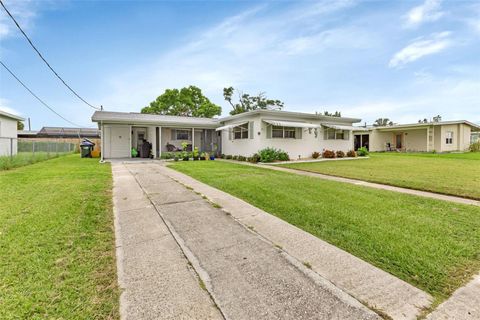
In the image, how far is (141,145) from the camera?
18.4m

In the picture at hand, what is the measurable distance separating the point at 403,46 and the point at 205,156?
1373cm

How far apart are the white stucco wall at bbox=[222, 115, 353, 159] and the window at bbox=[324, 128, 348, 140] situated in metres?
0.27

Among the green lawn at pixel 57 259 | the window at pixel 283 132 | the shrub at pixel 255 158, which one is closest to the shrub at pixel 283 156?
the window at pixel 283 132

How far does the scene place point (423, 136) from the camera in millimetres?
25359

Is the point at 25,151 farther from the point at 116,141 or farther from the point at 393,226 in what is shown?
the point at 393,226

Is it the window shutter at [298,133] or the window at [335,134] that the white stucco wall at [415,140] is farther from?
the window shutter at [298,133]

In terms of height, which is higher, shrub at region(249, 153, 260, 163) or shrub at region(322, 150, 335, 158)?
shrub at region(322, 150, 335, 158)

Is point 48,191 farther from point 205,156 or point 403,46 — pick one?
point 403,46

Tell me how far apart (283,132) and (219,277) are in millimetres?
14816

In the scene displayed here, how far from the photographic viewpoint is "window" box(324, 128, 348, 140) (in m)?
18.9

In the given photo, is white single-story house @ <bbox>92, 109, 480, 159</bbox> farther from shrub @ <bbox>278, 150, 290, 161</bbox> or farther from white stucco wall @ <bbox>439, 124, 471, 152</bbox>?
shrub @ <bbox>278, 150, 290, 161</bbox>

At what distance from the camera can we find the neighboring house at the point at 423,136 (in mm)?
23953

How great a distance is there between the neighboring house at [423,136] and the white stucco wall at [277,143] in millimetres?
8558

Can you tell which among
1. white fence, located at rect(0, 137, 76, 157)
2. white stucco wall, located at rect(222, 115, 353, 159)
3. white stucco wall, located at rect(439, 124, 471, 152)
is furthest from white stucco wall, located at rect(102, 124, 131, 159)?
white stucco wall, located at rect(439, 124, 471, 152)
